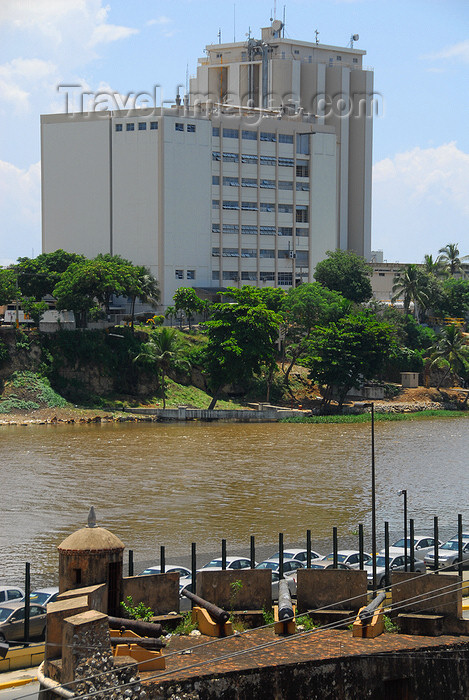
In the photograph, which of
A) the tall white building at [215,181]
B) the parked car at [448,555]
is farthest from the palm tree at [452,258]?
the parked car at [448,555]

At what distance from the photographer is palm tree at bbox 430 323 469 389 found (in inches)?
3907

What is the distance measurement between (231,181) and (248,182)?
2.03 m

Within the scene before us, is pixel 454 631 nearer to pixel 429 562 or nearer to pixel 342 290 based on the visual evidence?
pixel 429 562

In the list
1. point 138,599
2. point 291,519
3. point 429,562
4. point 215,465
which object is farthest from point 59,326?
point 138,599

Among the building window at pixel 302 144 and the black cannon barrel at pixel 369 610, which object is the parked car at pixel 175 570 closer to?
the black cannon barrel at pixel 369 610

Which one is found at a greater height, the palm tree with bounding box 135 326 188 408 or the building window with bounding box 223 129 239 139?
the building window with bounding box 223 129 239 139

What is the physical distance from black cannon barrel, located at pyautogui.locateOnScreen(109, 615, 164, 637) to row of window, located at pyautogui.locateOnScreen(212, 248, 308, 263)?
90431 mm

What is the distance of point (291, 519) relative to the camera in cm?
4234

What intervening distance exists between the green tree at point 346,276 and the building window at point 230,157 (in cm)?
1449

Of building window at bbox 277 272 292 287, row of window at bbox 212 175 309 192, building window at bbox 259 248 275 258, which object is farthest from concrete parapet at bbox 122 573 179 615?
building window at bbox 277 272 292 287

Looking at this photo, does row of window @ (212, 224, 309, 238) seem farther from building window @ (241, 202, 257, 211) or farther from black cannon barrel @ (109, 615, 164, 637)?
black cannon barrel @ (109, 615, 164, 637)

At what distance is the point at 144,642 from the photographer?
20.5 meters

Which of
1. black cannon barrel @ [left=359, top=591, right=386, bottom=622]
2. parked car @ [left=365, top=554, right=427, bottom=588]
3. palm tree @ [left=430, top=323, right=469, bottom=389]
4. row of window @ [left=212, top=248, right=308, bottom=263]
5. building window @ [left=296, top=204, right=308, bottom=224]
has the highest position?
building window @ [left=296, top=204, right=308, bottom=224]

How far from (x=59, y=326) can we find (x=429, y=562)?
2256 inches
